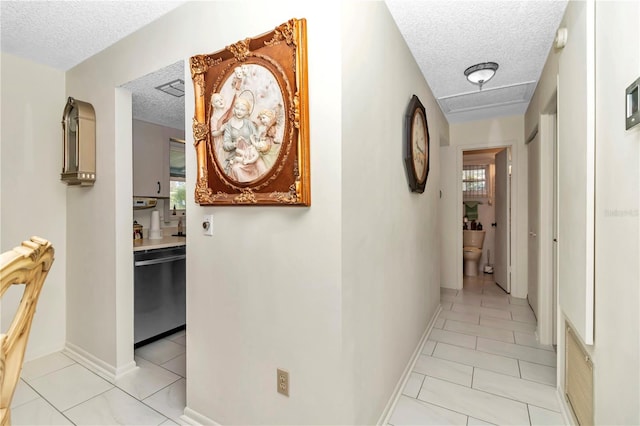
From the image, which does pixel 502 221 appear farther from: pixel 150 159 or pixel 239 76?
pixel 150 159

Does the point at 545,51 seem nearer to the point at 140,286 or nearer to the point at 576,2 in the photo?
the point at 576,2

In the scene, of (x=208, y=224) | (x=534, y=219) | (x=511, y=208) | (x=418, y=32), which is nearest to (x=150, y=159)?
(x=208, y=224)

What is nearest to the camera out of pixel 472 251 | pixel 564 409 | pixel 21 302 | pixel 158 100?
pixel 21 302

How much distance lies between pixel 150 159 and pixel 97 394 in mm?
2302

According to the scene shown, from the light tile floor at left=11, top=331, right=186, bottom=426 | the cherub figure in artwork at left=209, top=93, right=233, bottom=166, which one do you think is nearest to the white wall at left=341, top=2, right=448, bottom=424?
the cherub figure in artwork at left=209, top=93, right=233, bottom=166

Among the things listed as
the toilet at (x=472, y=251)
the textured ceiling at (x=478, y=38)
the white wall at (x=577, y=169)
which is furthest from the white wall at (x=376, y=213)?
the toilet at (x=472, y=251)

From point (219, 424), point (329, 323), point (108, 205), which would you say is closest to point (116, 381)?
point (219, 424)

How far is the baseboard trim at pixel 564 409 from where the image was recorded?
1.69m

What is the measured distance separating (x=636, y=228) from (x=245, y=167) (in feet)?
5.09

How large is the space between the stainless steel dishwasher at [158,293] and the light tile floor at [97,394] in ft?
0.86

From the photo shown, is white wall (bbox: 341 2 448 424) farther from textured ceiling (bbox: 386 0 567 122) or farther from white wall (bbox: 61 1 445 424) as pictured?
textured ceiling (bbox: 386 0 567 122)

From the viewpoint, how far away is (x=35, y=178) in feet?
8.19

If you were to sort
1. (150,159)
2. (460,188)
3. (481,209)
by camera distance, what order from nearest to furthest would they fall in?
(150,159) → (460,188) → (481,209)

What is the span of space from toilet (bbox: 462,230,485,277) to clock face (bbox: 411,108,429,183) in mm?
3191
